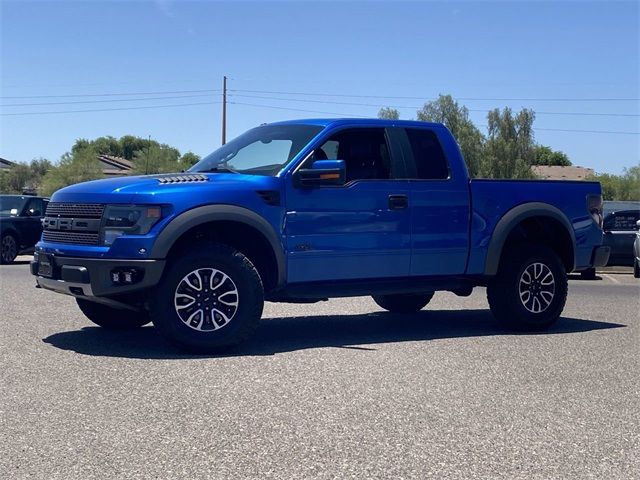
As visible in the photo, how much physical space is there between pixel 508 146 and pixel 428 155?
7312 cm

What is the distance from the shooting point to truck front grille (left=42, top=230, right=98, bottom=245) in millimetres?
6832

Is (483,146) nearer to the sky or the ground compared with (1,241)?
nearer to the sky

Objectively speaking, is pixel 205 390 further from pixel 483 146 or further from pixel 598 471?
pixel 483 146

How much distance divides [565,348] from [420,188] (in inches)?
78.0

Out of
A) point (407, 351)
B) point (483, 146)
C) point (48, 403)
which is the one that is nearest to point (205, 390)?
point (48, 403)

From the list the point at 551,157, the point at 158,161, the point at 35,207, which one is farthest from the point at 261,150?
the point at 551,157

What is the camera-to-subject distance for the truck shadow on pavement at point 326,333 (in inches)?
282

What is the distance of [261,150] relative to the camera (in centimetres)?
789

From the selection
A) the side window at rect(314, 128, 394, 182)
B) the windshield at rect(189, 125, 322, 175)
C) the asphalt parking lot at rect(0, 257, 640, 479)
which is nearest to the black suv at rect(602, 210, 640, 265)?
→ the asphalt parking lot at rect(0, 257, 640, 479)

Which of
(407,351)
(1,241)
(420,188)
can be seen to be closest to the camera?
(407,351)

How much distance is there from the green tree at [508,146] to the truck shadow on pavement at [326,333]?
68693mm

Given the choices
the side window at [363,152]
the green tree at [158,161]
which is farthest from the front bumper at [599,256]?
the green tree at [158,161]

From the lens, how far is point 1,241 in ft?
62.6

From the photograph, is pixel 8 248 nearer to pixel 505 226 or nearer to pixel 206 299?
pixel 206 299
